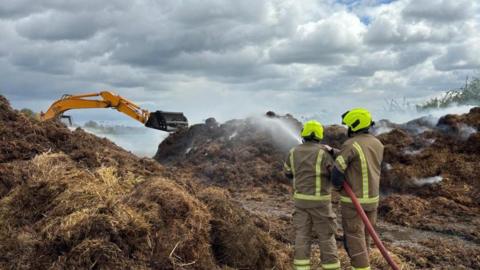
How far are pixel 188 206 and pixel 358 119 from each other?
8.45ft

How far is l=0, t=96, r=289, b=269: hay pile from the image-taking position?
598 cm

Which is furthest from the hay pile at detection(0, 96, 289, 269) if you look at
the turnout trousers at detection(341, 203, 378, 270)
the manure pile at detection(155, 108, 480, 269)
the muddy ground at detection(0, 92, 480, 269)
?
the manure pile at detection(155, 108, 480, 269)

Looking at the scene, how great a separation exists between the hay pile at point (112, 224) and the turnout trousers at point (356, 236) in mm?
A: 1367

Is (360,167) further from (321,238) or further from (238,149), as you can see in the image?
(238,149)

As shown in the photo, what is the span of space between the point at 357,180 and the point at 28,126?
8.04 metres

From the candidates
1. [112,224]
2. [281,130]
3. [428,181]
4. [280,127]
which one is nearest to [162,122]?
[281,130]

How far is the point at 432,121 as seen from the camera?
18.3m

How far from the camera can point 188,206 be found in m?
7.01

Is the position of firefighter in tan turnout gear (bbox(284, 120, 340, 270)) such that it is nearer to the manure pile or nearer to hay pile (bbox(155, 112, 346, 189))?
the manure pile

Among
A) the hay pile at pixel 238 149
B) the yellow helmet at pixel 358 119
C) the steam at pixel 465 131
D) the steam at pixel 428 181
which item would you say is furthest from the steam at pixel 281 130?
the yellow helmet at pixel 358 119

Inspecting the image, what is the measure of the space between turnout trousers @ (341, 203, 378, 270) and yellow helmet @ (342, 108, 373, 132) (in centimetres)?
99

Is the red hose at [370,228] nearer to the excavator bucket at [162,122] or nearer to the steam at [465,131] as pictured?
the steam at [465,131]

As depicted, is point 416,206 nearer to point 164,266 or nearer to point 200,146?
point 164,266

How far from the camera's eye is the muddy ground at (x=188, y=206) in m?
6.16
